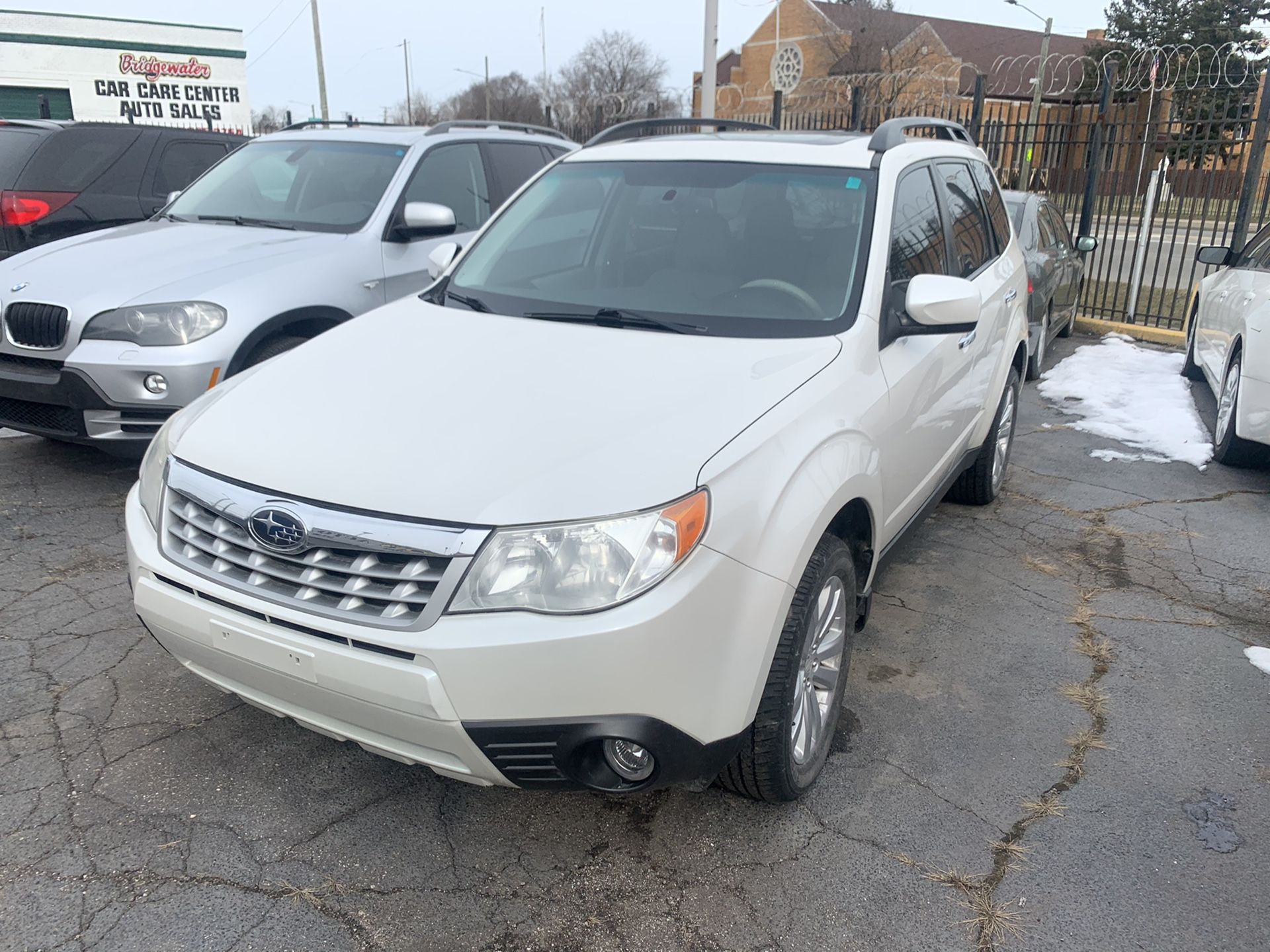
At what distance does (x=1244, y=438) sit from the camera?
5516mm

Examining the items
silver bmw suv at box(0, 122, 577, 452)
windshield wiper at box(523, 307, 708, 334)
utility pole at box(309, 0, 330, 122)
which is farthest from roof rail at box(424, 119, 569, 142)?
utility pole at box(309, 0, 330, 122)

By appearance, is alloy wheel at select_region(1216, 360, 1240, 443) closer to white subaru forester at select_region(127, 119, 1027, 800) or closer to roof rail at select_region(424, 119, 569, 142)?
white subaru forester at select_region(127, 119, 1027, 800)

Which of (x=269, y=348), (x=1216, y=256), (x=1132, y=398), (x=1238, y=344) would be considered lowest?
(x=1132, y=398)

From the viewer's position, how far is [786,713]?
98.1 inches

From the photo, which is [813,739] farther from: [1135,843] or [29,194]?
[29,194]

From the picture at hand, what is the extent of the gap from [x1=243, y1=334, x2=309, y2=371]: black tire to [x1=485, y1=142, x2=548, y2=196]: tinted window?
2.22 m

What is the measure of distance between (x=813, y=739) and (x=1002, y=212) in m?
3.49

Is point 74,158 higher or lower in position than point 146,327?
higher

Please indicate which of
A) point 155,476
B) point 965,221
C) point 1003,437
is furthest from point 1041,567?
point 155,476

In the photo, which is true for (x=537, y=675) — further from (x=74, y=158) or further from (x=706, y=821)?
(x=74, y=158)

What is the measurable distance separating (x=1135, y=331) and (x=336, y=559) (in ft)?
33.3

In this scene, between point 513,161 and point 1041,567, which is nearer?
point 1041,567

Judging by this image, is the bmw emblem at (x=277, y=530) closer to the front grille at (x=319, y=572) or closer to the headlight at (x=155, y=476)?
the front grille at (x=319, y=572)

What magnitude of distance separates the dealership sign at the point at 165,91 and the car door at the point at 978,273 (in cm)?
4029
